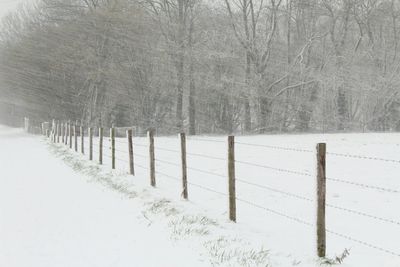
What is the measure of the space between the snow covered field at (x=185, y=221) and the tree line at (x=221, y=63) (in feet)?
83.8

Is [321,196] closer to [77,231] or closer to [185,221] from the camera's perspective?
[185,221]

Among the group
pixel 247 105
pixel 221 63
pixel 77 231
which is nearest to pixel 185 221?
pixel 77 231

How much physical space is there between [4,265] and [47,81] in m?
40.0

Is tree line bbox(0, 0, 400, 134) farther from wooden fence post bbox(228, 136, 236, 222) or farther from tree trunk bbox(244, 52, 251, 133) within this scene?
wooden fence post bbox(228, 136, 236, 222)

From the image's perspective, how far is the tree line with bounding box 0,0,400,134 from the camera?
39812 millimetres

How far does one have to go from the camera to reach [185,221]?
8250 mm

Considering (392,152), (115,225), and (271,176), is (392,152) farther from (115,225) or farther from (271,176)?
(115,225)

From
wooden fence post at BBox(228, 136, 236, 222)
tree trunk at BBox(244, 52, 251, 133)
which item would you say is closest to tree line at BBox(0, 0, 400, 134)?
tree trunk at BBox(244, 52, 251, 133)

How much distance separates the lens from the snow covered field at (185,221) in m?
6.52

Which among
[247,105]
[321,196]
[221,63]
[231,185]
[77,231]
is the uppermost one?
[221,63]

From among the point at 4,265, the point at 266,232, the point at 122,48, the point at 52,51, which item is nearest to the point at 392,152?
the point at 266,232

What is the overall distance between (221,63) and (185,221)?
33.9 meters

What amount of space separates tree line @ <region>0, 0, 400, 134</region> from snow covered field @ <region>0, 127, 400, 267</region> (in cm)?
2553

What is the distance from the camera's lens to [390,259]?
649 cm
